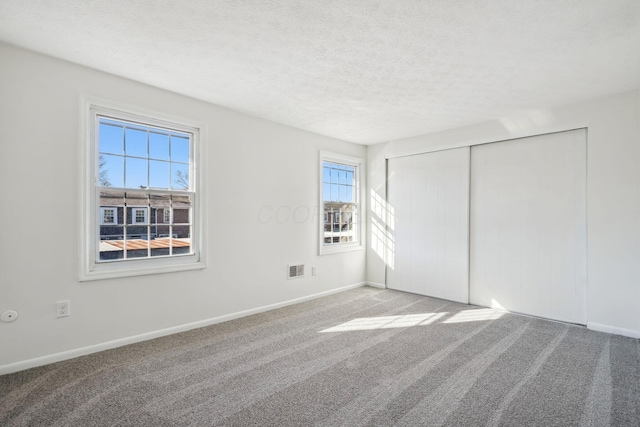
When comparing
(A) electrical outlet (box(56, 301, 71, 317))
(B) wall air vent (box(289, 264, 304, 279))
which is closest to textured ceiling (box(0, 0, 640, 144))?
(A) electrical outlet (box(56, 301, 71, 317))

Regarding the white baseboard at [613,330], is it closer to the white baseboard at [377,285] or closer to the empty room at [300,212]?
the empty room at [300,212]

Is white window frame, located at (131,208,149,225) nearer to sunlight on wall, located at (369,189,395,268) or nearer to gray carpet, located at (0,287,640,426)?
gray carpet, located at (0,287,640,426)

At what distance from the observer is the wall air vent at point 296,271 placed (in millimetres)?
4406

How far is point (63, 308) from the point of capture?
2654 millimetres

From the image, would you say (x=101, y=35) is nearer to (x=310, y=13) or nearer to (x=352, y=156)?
(x=310, y=13)

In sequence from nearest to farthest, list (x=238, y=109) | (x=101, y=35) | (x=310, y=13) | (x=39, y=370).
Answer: (x=310, y=13) < (x=101, y=35) < (x=39, y=370) < (x=238, y=109)

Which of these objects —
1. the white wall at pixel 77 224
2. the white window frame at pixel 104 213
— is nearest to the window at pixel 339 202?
the white wall at pixel 77 224

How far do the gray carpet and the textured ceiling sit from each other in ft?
7.91

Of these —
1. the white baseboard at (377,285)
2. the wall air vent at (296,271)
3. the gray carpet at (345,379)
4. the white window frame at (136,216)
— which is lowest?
the gray carpet at (345,379)

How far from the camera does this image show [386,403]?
2.09 meters

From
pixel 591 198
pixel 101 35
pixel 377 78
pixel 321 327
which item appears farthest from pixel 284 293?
pixel 591 198

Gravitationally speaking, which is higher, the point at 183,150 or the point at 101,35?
the point at 101,35

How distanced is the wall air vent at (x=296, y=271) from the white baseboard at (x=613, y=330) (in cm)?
330

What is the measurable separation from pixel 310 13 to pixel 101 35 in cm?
148
